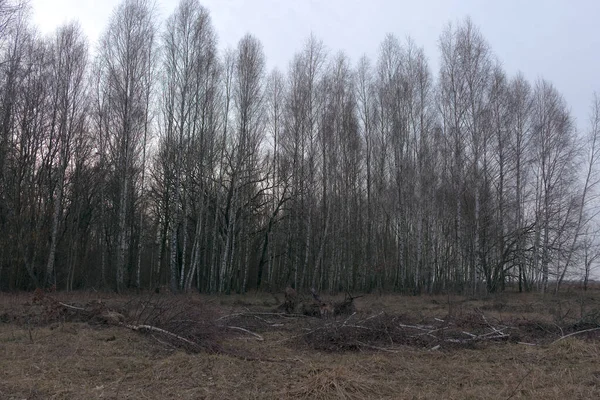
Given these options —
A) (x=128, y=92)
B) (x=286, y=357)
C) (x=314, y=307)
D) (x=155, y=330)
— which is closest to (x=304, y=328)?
(x=286, y=357)

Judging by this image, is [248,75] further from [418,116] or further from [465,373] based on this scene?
[465,373]

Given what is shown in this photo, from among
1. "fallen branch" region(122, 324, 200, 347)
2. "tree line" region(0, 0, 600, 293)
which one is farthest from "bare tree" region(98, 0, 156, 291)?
"fallen branch" region(122, 324, 200, 347)

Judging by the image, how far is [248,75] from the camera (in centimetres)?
2842

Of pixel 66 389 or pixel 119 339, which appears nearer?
pixel 66 389

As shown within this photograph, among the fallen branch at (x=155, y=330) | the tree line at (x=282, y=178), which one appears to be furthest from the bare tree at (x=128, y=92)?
the fallen branch at (x=155, y=330)

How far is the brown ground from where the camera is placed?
21.5ft

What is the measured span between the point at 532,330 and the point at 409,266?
19382 mm

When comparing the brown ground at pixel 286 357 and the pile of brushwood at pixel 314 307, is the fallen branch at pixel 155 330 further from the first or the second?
the pile of brushwood at pixel 314 307

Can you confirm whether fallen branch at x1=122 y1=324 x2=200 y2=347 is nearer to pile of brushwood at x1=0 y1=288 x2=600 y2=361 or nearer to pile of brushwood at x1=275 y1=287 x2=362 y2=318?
pile of brushwood at x1=0 y1=288 x2=600 y2=361

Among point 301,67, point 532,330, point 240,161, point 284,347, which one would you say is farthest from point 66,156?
point 532,330

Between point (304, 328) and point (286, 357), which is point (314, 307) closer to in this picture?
point (304, 328)

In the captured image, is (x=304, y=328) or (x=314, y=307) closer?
(x=304, y=328)

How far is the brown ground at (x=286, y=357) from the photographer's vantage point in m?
6.54

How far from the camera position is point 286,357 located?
8.84m
